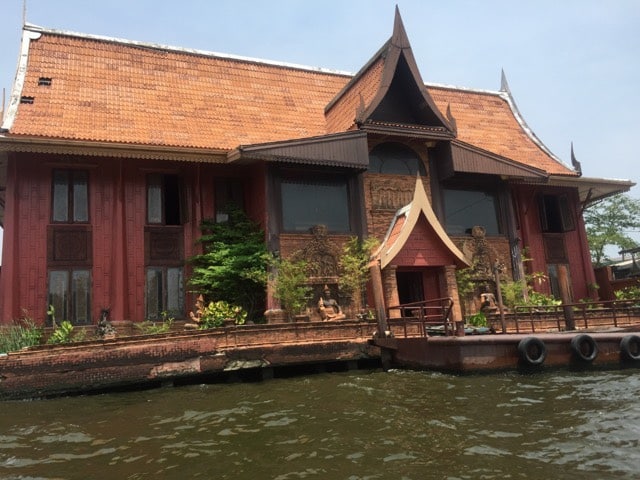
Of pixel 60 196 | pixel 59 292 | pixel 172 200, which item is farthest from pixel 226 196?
pixel 59 292

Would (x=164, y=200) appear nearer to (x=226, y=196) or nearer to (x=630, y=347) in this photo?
(x=226, y=196)

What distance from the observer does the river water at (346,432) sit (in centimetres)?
543

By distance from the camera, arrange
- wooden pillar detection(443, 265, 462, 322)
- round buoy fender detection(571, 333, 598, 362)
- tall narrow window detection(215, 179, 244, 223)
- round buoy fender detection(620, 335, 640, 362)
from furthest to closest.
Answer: tall narrow window detection(215, 179, 244, 223)
wooden pillar detection(443, 265, 462, 322)
round buoy fender detection(620, 335, 640, 362)
round buoy fender detection(571, 333, 598, 362)

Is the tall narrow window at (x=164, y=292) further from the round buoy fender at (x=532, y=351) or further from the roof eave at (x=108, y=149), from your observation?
the round buoy fender at (x=532, y=351)

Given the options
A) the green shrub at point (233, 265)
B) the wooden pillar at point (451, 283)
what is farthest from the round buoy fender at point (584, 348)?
the green shrub at point (233, 265)

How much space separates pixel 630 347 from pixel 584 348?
3.44 feet

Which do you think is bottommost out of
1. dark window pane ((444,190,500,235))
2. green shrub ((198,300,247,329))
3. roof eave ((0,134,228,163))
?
green shrub ((198,300,247,329))

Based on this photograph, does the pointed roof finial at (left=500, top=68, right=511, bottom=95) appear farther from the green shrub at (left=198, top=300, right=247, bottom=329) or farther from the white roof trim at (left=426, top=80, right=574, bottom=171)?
the green shrub at (left=198, top=300, right=247, bottom=329)

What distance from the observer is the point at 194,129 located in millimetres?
17391

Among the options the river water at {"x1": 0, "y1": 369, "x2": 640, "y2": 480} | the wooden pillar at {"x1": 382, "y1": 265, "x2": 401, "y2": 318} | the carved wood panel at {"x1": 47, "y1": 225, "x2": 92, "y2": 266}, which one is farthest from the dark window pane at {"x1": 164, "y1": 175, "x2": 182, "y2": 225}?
the river water at {"x1": 0, "y1": 369, "x2": 640, "y2": 480}

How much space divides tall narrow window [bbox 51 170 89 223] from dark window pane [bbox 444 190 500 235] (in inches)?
463

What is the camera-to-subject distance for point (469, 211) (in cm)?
1912

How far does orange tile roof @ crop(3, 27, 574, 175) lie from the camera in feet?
53.0

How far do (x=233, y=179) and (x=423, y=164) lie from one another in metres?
6.53
